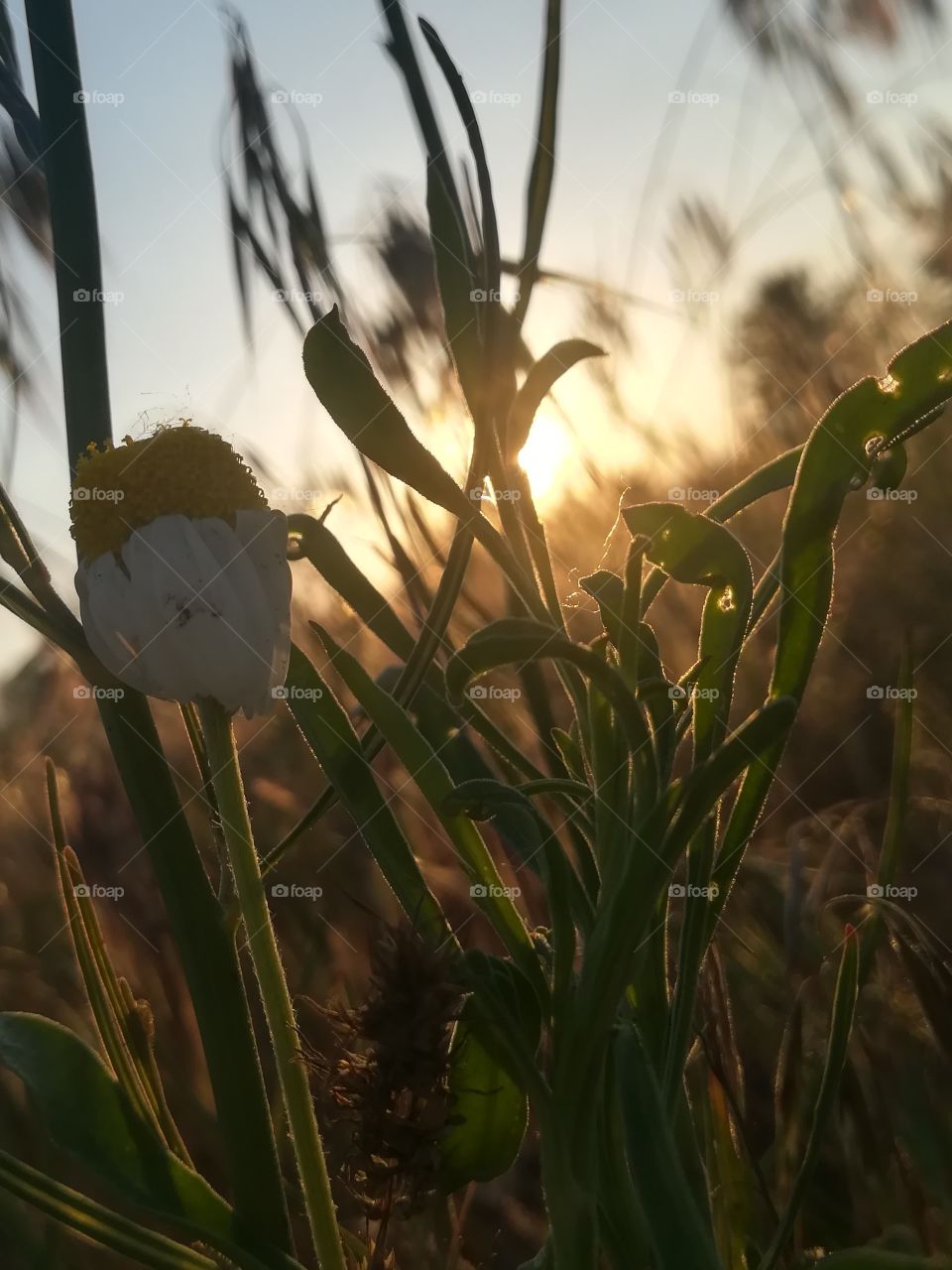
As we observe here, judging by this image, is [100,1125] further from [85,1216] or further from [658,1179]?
[658,1179]

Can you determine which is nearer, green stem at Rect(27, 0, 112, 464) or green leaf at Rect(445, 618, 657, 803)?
green leaf at Rect(445, 618, 657, 803)

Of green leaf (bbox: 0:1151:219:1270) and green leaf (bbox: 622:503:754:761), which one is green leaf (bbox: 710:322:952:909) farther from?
green leaf (bbox: 0:1151:219:1270)

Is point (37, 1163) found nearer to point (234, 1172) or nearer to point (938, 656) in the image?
point (234, 1172)

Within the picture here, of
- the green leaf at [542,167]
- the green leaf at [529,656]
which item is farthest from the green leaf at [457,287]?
the green leaf at [529,656]

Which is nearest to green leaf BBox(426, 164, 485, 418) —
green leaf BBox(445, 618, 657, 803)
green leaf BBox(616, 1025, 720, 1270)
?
green leaf BBox(445, 618, 657, 803)

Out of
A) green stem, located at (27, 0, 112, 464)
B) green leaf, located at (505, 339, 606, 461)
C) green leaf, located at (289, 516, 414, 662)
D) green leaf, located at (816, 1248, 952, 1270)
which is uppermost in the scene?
green stem, located at (27, 0, 112, 464)

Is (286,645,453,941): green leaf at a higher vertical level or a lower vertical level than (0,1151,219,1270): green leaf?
higher
